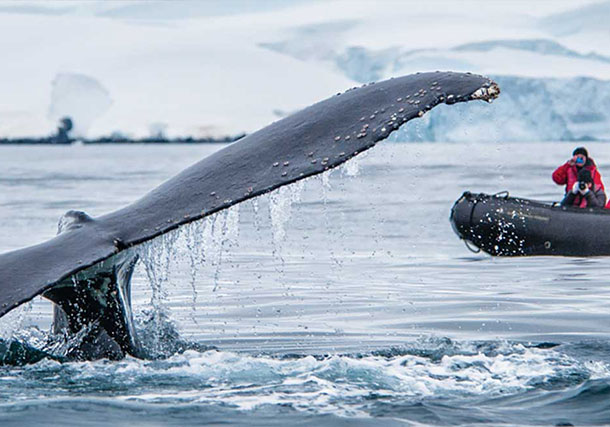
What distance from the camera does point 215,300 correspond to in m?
9.04

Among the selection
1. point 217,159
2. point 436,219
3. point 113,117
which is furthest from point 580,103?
point 217,159

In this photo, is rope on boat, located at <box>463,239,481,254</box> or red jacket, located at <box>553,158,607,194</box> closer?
rope on boat, located at <box>463,239,481,254</box>

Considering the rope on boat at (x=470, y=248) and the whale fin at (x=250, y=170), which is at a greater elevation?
the whale fin at (x=250, y=170)

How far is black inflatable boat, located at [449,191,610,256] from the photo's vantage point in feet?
41.1

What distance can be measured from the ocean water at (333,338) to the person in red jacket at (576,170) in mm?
1442

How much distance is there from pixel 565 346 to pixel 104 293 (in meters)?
2.94

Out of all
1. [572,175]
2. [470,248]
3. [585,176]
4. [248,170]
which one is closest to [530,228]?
[470,248]

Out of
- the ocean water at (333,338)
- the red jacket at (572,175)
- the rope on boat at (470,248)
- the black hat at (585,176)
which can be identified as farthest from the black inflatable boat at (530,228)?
the red jacket at (572,175)

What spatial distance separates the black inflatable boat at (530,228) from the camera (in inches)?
493

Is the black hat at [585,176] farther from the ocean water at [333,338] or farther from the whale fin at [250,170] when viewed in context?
the whale fin at [250,170]

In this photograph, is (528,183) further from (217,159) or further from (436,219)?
(217,159)

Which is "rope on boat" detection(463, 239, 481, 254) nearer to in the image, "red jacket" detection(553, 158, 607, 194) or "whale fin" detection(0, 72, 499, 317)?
"red jacket" detection(553, 158, 607, 194)

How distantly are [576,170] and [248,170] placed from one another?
34.2 feet

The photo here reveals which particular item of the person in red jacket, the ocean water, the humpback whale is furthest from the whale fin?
the person in red jacket
